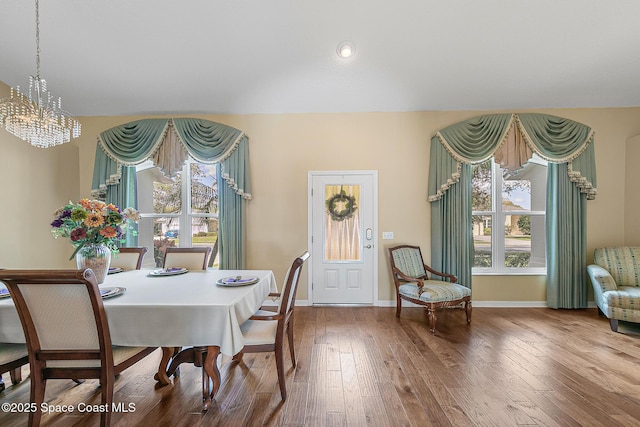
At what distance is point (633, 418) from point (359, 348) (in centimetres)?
190

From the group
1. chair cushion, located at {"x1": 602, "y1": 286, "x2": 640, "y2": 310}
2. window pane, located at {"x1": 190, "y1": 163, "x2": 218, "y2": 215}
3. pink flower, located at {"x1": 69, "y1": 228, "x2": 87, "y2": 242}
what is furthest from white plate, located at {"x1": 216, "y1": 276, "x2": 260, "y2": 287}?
chair cushion, located at {"x1": 602, "y1": 286, "x2": 640, "y2": 310}

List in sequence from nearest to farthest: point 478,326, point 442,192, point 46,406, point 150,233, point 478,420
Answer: point 478,420
point 46,406
point 478,326
point 442,192
point 150,233

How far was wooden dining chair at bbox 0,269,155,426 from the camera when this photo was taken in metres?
1.50

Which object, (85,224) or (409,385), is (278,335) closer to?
(409,385)

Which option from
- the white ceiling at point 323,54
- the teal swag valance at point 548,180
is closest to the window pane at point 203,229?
the white ceiling at point 323,54

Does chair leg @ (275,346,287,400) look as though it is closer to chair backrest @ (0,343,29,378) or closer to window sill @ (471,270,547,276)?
chair backrest @ (0,343,29,378)

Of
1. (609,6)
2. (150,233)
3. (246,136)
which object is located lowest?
(150,233)

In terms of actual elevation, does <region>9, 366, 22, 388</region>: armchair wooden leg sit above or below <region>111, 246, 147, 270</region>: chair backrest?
below

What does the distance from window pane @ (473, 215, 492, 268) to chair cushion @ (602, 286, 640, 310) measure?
4.27 ft

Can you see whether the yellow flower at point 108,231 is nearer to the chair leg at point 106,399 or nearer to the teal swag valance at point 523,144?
the chair leg at point 106,399

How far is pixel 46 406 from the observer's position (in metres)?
1.92

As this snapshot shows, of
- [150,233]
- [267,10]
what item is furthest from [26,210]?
[267,10]

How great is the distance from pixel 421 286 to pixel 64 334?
125 inches

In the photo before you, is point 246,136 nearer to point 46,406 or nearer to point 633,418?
point 46,406
